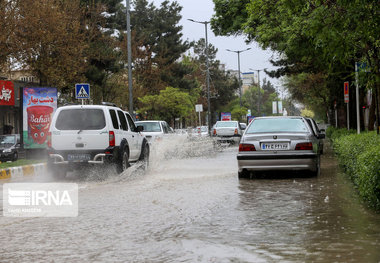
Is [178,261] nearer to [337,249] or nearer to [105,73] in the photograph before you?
[337,249]

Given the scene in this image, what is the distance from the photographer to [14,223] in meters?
7.73

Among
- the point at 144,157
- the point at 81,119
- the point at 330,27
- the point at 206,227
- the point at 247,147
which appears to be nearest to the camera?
the point at 206,227

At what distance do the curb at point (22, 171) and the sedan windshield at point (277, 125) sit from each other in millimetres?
7340

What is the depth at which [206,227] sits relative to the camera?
7.10 meters

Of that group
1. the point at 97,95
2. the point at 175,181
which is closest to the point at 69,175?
the point at 175,181

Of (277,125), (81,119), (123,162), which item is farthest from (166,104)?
(277,125)

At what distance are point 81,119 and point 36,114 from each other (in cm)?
796

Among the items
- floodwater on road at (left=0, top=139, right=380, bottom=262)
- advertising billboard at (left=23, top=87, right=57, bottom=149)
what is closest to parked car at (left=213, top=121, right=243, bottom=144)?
advertising billboard at (left=23, top=87, right=57, bottom=149)

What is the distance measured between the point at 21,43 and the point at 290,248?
25256 mm

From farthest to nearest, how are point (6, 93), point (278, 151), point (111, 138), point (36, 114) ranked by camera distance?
point (6, 93) → point (36, 114) → point (111, 138) → point (278, 151)

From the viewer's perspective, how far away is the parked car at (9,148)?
2880 centimetres

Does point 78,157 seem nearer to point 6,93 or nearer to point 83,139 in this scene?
point 83,139

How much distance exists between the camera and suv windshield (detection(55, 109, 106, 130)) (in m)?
14.1

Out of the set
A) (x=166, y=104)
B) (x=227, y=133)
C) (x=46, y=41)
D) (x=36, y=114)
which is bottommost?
(x=227, y=133)
